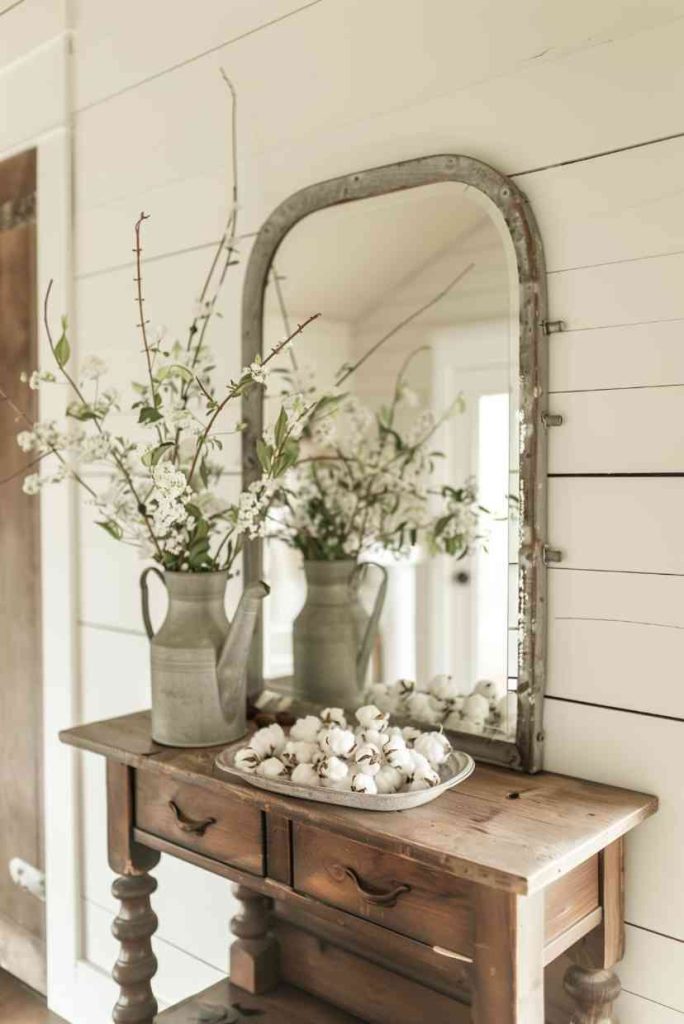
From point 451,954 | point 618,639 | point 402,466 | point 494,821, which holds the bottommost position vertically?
point 451,954

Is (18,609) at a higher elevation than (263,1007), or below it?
higher

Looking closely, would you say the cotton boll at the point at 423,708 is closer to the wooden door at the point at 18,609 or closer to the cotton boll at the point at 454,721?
the cotton boll at the point at 454,721

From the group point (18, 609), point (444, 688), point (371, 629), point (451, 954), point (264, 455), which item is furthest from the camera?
point (18, 609)

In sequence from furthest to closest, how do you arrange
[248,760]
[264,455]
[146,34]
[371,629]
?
[146,34] → [371,629] → [264,455] → [248,760]

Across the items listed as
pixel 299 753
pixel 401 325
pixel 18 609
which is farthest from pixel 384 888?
pixel 18 609

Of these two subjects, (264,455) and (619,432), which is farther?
(264,455)

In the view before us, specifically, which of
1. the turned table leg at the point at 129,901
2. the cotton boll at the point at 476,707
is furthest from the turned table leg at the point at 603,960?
the turned table leg at the point at 129,901

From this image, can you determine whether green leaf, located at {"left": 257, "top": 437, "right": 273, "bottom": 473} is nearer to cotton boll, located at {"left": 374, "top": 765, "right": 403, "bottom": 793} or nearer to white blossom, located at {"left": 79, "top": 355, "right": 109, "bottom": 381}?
white blossom, located at {"left": 79, "top": 355, "right": 109, "bottom": 381}

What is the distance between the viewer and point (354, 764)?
4.25 feet

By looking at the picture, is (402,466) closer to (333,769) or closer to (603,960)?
(333,769)

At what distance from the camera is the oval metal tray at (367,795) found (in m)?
1.23

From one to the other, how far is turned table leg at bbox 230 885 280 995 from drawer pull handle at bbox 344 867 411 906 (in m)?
0.63

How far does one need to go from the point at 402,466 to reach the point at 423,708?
0.43 meters

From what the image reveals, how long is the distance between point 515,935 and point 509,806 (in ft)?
0.68
